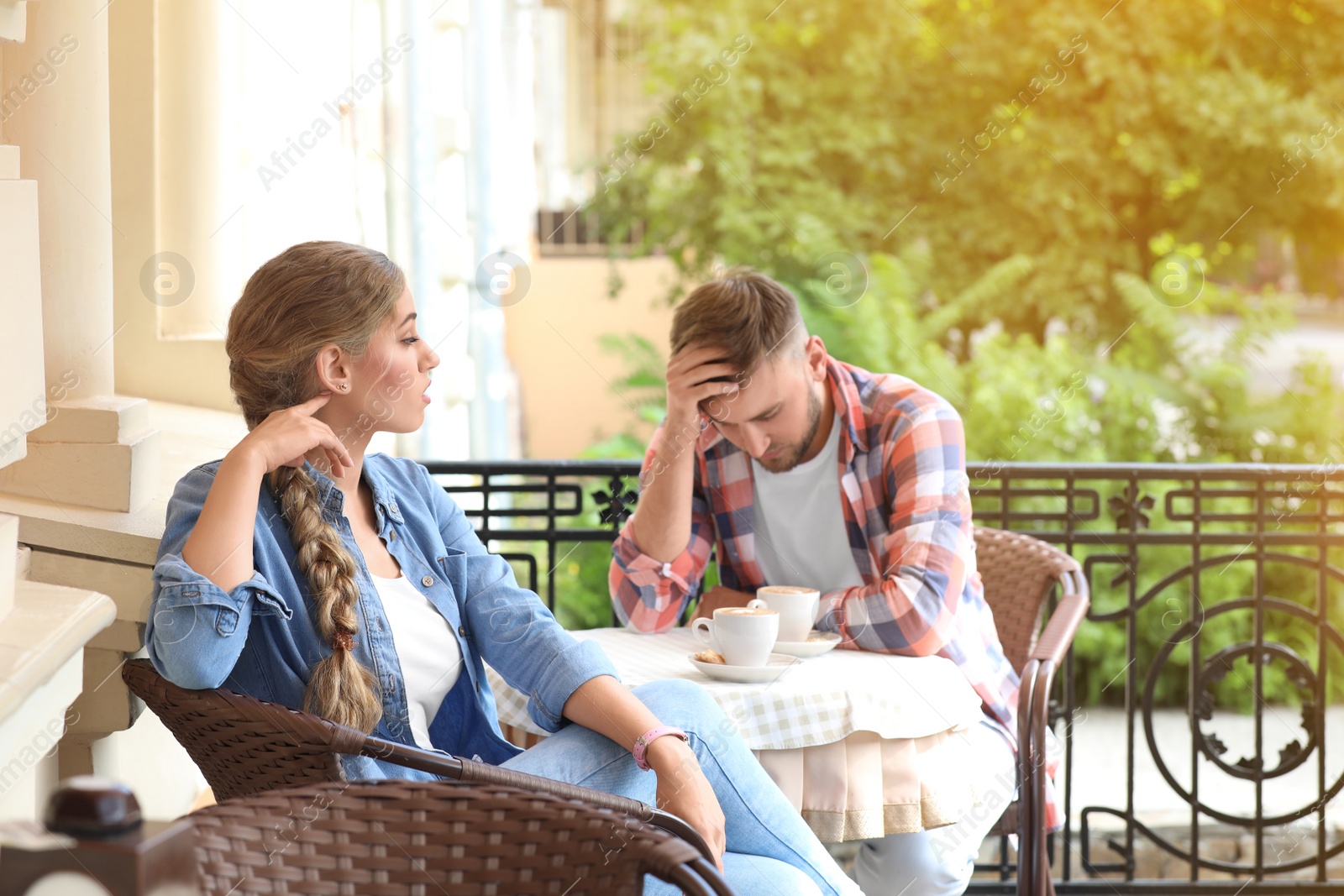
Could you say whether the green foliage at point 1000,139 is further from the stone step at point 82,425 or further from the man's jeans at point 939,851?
the stone step at point 82,425

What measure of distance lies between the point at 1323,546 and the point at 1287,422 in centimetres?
386

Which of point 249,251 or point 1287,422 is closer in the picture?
point 249,251

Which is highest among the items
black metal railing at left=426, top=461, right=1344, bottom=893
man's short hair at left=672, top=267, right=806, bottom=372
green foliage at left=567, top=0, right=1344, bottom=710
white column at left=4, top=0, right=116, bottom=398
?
green foliage at left=567, top=0, right=1344, bottom=710

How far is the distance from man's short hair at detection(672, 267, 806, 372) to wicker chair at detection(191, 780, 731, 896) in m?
1.16

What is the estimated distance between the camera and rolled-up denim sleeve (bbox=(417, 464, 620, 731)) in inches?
67.8

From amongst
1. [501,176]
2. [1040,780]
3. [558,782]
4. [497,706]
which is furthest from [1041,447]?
[558,782]

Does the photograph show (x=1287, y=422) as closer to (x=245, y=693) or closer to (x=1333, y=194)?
(x=1333, y=194)

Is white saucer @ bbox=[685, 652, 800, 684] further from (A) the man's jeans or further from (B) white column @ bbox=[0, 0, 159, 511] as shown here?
(B) white column @ bbox=[0, 0, 159, 511]

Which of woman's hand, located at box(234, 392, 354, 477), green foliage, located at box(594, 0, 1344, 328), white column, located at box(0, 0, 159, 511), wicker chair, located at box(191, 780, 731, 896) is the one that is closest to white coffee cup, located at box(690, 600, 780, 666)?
woman's hand, located at box(234, 392, 354, 477)

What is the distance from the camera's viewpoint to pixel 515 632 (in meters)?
1.81

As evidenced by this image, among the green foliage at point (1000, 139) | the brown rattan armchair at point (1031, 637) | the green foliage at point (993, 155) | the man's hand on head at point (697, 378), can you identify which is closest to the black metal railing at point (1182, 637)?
the brown rattan armchair at point (1031, 637)

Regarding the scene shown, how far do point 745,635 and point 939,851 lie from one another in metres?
0.50

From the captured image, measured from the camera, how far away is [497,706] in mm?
1961

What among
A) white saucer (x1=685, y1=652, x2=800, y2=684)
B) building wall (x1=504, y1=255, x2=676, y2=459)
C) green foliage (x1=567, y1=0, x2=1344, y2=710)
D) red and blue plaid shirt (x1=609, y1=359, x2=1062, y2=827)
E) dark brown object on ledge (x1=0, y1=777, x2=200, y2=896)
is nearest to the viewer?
dark brown object on ledge (x1=0, y1=777, x2=200, y2=896)
